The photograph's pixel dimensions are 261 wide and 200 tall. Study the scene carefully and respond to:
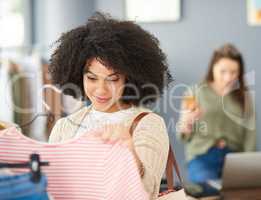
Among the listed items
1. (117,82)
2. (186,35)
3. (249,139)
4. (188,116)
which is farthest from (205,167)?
(186,35)

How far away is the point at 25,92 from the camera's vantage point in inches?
86.2

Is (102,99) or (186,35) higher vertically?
(186,35)

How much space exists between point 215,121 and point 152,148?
0.79m

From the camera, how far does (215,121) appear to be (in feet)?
4.47

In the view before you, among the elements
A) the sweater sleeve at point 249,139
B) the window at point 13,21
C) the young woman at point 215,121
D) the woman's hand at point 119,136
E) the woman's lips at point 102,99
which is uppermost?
the window at point 13,21

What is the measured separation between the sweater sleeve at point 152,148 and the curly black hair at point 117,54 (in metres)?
0.04

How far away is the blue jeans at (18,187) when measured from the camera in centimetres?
51

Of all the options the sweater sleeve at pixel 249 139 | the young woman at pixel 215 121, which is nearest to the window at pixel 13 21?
the young woman at pixel 215 121

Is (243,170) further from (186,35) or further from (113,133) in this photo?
(186,35)

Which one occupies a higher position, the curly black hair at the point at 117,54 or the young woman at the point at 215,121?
the curly black hair at the point at 117,54

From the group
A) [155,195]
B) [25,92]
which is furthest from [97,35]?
[25,92]

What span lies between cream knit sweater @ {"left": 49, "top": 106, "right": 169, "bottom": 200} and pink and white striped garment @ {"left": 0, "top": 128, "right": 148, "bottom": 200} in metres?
0.02

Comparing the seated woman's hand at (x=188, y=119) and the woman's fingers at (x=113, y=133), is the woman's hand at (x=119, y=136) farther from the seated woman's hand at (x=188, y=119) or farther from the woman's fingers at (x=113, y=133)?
the seated woman's hand at (x=188, y=119)

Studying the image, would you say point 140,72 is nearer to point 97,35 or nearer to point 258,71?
point 97,35
